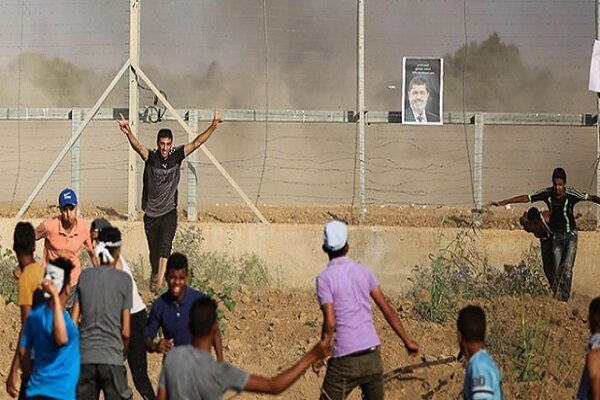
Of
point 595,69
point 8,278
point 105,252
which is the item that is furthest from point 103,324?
point 595,69

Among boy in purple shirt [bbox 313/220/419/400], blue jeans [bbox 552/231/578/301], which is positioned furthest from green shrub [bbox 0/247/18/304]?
blue jeans [bbox 552/231/578/301]

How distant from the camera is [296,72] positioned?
18.7 metres

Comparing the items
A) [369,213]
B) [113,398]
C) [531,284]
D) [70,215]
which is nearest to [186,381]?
[113,398]

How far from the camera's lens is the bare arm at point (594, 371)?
7555mm

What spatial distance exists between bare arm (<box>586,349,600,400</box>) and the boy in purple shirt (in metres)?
1.76

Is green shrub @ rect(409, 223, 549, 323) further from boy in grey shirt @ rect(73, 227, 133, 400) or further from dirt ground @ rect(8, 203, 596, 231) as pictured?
boy in grey shirt @ rect(73, 227, 133, 400)

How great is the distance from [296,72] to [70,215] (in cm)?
758

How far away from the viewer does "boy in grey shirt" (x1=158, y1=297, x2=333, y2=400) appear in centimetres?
715

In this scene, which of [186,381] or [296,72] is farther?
[296,72]

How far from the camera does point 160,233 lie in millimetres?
14500

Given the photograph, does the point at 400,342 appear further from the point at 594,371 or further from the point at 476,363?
the point at 476,363

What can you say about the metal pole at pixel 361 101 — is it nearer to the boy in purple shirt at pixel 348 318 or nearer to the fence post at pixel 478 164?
the fence post at pixel 478 164

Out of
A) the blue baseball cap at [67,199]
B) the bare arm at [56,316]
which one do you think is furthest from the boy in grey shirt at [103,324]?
the blue baseball cap at [67,199]

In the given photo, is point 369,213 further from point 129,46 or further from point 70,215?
point 70,215
